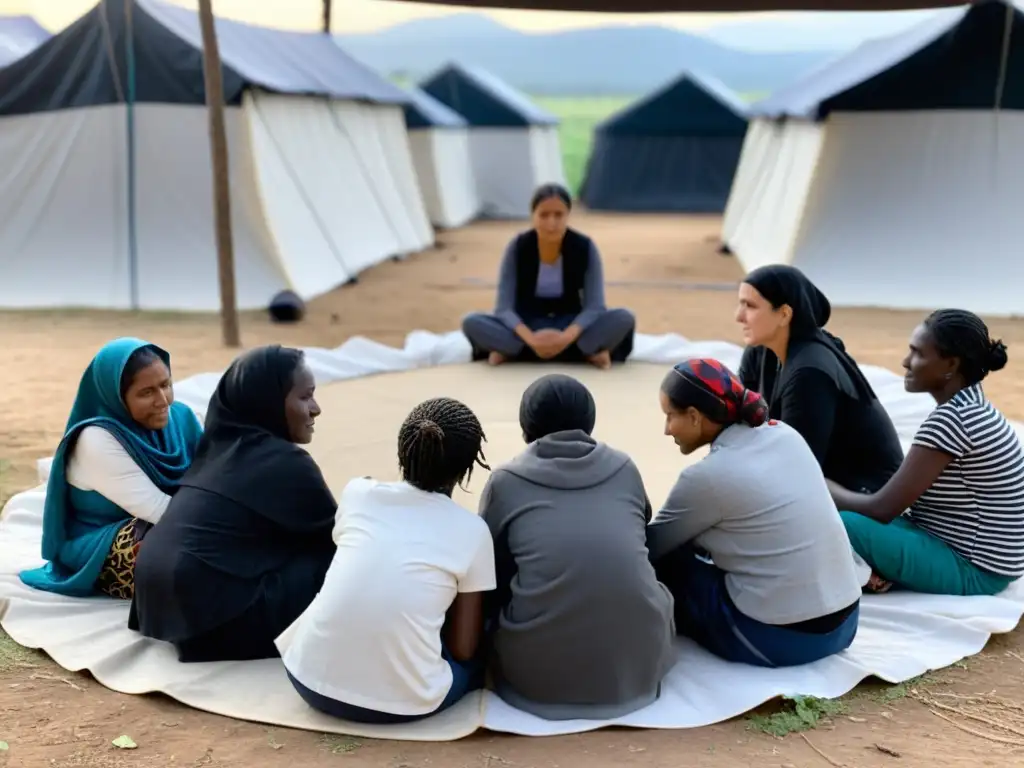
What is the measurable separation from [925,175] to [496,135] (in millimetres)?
10379

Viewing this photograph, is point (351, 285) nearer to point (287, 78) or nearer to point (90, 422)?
point (287, 78)

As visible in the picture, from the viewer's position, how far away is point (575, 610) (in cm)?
208

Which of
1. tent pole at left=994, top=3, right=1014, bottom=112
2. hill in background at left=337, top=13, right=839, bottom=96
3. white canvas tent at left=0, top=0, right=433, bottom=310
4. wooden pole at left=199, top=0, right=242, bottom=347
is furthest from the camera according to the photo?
hill in background at left=337, top=13, right=839, bottom=96

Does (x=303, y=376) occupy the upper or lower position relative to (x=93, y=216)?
lower

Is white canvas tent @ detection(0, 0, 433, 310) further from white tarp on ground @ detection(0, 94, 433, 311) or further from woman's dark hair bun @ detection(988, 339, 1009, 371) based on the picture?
woman's dark hair bun @ detection(988, 339, 1009, 371)

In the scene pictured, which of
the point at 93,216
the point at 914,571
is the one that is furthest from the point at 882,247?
the point at 93,216

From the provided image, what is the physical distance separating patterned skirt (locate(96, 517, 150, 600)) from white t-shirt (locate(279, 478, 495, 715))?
2.24 feet

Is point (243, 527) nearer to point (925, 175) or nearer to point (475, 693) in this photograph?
point (475, 693)

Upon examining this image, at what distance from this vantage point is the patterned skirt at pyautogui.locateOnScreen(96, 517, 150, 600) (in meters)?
2.57

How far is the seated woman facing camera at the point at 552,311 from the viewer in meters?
5.11

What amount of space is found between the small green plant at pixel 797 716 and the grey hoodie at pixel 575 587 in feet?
0.80

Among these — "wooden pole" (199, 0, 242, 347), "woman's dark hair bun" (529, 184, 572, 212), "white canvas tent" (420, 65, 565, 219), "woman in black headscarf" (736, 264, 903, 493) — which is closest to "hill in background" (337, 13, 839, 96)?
"white canvas tent" (420, 65, 565, 219)

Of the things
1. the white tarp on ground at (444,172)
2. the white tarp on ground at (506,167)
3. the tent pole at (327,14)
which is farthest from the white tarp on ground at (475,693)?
the white tarp on ground at (506,167)

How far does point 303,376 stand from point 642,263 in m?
8.91
